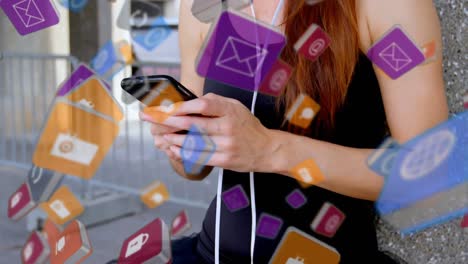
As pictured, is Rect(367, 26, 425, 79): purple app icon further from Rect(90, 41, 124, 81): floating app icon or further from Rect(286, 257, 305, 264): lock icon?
Rect(90, 41, 124, 81): floating app icon

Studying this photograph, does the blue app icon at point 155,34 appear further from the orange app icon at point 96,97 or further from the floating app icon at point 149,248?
the floating app icon at point 149,248

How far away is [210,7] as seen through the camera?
0.57m

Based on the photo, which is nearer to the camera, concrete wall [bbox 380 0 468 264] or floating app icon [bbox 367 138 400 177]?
floating app icon [bbox 367 138 400 177]

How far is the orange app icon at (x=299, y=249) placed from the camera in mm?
524

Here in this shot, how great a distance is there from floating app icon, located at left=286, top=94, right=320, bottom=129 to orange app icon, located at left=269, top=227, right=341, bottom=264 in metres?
0.10

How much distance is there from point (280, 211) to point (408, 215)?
166mm

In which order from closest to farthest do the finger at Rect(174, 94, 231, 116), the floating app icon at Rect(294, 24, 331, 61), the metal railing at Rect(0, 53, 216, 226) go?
the finger at Rect(174, 94, 231, 116) < the floating app icon at Rect(294, 24, 331, 61) < the metal railing at Rect(0, 53, 216, 226)

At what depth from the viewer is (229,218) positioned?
1.82 feet

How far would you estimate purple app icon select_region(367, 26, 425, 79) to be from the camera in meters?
0.45

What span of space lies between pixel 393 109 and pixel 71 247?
13.6 inches

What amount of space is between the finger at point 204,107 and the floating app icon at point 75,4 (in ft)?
0.82

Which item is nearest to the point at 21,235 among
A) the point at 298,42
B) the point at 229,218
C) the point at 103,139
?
the point at 103,139

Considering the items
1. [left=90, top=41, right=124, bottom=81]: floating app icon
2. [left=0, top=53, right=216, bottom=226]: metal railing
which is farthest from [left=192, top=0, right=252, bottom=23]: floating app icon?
[left=0, top=53, right=216, bottom=226]: metal railing

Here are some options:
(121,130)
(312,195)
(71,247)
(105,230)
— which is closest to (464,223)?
(312,195)
